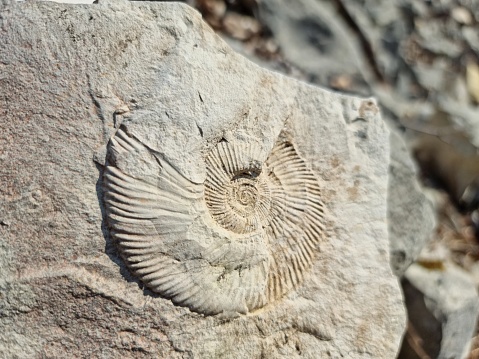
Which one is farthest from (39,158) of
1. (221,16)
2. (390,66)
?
(390,66)

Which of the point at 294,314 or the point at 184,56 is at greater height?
the point at 184,56

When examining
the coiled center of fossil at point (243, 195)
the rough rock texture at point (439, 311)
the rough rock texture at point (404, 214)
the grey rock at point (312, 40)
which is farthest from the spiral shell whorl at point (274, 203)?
the grey rock at point (312, 40)

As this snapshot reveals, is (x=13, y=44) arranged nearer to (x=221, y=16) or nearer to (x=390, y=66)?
(x=221, y=16)

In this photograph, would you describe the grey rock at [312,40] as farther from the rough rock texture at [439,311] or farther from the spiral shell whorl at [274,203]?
the spiral shell whorl at [274,203]

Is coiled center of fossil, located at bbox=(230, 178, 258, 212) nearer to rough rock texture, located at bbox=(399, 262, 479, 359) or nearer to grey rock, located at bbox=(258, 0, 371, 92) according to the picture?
rough rock texture, located at bbox=(399, 262, 479, 359)

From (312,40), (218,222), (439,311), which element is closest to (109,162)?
(218,222)

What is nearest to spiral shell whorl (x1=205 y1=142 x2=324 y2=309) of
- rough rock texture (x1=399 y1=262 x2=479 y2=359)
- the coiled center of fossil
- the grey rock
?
the coiled center of fossil

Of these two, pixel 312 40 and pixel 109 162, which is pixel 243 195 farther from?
pixel 312 40
